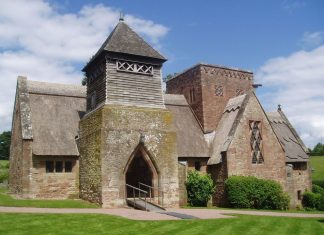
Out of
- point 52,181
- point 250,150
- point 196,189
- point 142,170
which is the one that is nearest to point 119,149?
point 142,170

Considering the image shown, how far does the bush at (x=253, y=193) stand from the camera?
27.7 metres

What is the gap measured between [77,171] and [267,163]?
51.2 ft

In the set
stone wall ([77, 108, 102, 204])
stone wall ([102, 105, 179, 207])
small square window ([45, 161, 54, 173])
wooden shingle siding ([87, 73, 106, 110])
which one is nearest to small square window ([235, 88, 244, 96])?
stone wall ([102, 105, 179, 207])

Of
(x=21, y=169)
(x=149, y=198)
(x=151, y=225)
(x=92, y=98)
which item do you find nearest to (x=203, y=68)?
(x=92, y=98)

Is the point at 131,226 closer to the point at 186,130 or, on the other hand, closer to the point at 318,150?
the point at 186,130

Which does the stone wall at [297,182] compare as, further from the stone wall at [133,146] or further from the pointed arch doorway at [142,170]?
the pointed arch doorway at [142,170]

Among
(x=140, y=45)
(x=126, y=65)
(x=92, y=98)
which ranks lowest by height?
(x=92, y=98)

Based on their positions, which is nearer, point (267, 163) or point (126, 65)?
point (126, 65)

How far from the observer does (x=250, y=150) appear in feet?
100

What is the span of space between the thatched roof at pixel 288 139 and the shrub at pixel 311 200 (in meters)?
3.32

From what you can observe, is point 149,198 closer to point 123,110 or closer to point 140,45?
point 123,110

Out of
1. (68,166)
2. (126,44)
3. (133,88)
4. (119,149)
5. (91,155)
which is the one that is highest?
(126,44)

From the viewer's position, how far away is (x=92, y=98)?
28.0 m

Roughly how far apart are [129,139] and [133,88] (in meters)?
3.73
